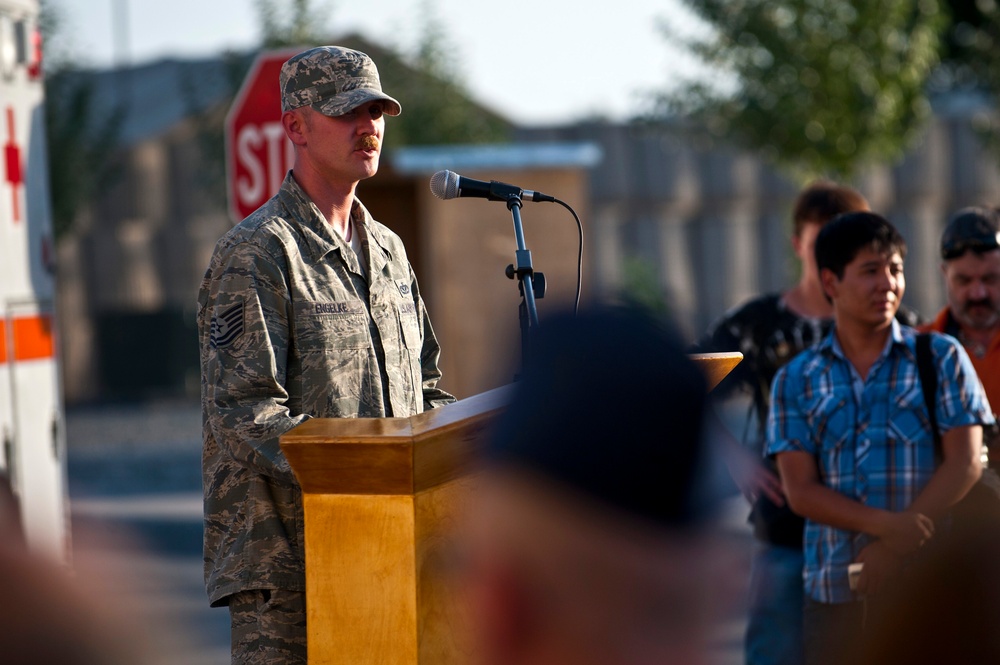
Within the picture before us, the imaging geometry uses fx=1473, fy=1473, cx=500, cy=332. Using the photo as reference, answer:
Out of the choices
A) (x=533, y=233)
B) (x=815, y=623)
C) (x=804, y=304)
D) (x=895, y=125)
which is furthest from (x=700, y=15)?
(x=815, y=623)

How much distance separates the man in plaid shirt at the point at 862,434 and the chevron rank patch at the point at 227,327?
1779 mm

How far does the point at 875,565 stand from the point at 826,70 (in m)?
12.2

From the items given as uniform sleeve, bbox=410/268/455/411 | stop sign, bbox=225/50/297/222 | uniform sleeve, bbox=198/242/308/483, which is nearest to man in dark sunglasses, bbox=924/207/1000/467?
uniform sleeve, bbox=410/268/455/411

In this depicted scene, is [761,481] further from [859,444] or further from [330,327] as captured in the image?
[330,327]

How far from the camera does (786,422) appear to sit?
4.02m

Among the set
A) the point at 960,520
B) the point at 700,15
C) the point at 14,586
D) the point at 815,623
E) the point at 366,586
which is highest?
the point at 700,15

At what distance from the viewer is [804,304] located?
4.84m

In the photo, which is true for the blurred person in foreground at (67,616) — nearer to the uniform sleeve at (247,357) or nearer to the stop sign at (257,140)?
the uniform sleeve at (247,357)

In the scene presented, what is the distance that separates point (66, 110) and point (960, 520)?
18608mm

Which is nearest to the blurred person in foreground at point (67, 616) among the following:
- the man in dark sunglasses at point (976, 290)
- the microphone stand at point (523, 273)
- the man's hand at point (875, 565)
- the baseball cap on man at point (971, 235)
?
the microphone stand at point (523, 273)

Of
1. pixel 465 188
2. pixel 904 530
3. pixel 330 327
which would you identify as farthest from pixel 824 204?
pixel 330 327

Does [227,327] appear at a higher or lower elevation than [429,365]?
higher

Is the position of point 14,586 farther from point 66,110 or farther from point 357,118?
point 66,110

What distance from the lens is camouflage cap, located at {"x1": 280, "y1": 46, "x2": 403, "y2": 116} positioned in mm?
2926
